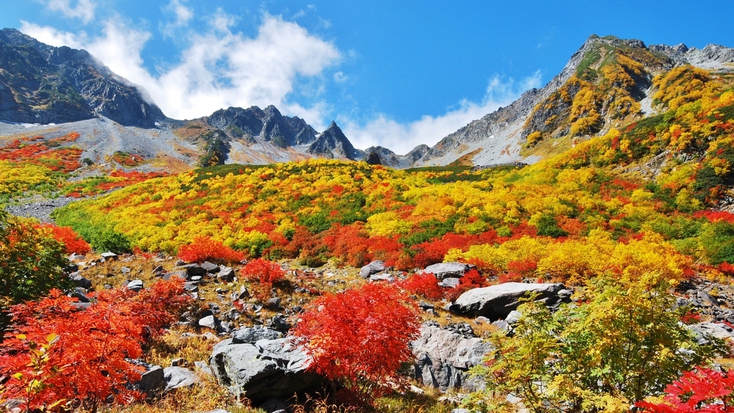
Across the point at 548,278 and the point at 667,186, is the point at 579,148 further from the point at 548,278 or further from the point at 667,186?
the point at 548,278

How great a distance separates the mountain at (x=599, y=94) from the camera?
7481 centimetres

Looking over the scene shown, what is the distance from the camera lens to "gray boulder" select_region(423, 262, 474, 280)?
52.0 feet

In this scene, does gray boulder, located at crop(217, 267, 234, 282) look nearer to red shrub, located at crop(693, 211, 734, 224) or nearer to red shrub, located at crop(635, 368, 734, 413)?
red shrub, located at crop(635, 368, 734, 413)

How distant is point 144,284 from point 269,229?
10576 mm

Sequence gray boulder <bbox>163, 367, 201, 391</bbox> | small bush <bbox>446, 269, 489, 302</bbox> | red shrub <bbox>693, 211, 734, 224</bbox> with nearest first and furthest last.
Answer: gray boulder <bbox>163, 367, 201, 391</bbox> < small bush <bbox>446, 269, 489, 302</bbox> < red shrub <bbox>693, 211, 734, 224</bbox>

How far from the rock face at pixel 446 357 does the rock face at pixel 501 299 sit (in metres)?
2.54

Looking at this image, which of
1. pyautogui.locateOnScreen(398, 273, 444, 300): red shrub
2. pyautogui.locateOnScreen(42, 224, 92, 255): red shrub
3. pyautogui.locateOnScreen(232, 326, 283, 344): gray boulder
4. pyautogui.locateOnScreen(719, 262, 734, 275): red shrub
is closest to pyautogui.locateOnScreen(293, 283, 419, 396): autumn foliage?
pyautogui.locateOnScreen(232, 326, 283, 344): gray boulder

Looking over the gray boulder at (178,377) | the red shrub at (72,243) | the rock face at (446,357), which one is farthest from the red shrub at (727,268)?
the red shrub at (72,243)

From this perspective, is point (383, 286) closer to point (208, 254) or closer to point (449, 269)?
point (449, 269)

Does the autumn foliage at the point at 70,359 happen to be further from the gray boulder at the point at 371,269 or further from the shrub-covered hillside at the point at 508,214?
the shrub-covered hillside at the point at 508,214

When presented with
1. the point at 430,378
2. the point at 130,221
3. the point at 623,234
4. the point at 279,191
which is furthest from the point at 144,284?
the point at 623,234

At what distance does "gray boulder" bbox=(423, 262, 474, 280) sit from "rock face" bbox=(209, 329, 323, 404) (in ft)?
31.6

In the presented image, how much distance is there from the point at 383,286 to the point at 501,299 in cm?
629

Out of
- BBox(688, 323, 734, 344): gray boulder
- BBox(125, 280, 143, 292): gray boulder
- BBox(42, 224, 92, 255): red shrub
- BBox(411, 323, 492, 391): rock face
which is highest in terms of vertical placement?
BBox(42, 224, 92, 255): red shrub
